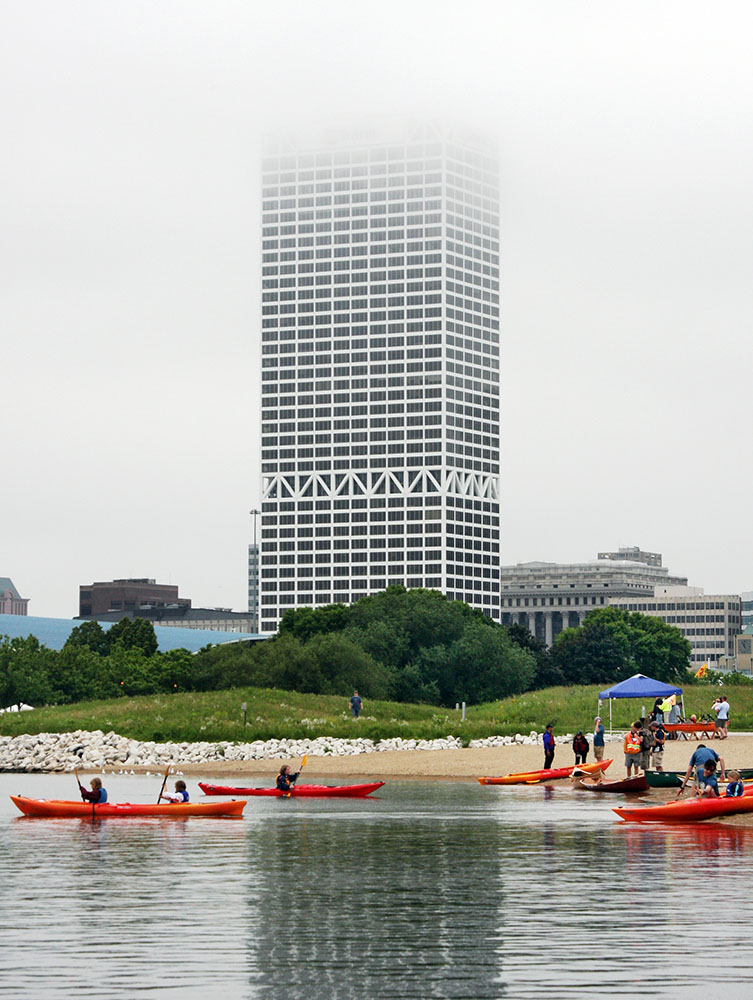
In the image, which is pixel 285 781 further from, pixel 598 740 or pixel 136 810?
pixel 598 740

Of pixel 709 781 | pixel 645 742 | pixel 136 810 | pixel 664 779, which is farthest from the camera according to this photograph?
pixel 645 742

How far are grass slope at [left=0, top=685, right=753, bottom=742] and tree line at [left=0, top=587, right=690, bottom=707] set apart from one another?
8.68m

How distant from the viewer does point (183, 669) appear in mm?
119688

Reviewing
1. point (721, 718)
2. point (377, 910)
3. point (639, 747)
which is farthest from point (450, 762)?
point (377, 910)

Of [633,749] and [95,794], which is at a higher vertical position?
[633,749]

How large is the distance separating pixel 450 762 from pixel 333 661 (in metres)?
36.2

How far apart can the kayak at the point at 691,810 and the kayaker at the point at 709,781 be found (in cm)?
52

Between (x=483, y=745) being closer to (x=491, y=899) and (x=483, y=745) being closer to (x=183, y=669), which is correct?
(x=183, y=669)

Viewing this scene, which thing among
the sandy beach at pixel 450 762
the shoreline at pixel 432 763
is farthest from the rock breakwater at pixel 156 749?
the sandy beach at pixel 450 762

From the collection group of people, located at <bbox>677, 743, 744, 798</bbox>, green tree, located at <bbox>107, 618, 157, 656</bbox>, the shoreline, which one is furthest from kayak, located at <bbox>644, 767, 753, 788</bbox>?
green tree, located at <bbox>107, 618, 157, 656</bbox>

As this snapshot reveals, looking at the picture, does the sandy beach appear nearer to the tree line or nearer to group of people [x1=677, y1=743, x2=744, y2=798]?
group of people [x1=677, y1=743, x2=744, y2=798]

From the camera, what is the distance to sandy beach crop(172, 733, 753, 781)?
70.9 meters

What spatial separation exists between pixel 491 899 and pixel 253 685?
8166cm

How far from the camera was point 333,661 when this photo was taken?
112000 millimetres
